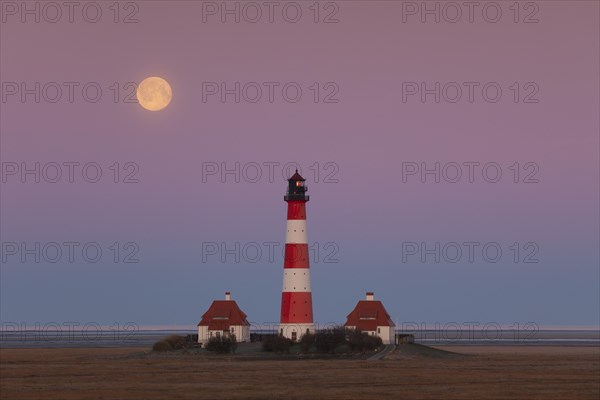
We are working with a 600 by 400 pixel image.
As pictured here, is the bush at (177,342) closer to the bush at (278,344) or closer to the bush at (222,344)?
the bush at (222,344)

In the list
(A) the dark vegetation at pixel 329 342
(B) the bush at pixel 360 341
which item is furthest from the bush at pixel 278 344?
(B) the bush at pixel 360 341

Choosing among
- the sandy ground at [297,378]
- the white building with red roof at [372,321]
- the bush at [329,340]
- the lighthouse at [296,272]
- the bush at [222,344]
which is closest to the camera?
the sandy ground at [297,378]

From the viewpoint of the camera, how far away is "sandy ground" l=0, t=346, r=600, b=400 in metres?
63.2

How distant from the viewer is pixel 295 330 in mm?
100375

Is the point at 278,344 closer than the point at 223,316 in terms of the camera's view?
Yes

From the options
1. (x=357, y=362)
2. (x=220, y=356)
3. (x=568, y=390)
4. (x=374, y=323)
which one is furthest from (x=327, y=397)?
(x=374, y=323)

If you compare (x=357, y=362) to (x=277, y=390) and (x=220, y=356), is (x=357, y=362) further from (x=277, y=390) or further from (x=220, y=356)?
(x=277, y=390)

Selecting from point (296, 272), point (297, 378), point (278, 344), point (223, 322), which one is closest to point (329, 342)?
point (278, 344)

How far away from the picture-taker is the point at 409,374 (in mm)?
77188

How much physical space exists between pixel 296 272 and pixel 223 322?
11508 mm

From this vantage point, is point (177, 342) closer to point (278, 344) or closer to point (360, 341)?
point (278, 344)

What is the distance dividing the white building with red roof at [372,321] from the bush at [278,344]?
8.28 meters

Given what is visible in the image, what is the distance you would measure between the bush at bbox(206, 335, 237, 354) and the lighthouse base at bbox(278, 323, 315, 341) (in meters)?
4.26

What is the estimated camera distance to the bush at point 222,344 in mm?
100875
